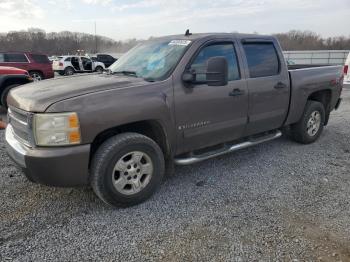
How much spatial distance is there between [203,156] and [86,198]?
144 centimetres

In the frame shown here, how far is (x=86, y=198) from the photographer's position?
342 cm

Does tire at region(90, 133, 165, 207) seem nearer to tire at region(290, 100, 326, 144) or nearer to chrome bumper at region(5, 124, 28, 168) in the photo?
chrome bumper at region(5, 124, 28, 168)

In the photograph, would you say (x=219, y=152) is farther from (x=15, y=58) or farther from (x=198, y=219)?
(x=15, y=58)

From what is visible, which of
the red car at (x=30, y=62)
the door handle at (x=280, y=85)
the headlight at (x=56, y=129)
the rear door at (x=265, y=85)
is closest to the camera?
the headlight at (x=56, y=129)

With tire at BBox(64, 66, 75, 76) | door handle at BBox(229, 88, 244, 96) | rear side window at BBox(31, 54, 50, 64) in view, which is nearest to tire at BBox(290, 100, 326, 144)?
door handle at BBox(229, 88, 244, 96)

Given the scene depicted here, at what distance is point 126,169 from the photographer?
314 cm

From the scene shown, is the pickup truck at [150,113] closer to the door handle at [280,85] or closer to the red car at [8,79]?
the door handle at [280,85]

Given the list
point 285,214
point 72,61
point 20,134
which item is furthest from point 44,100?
point 72,61

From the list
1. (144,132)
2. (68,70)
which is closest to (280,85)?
(144,132)

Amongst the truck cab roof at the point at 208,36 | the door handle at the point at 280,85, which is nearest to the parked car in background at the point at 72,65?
the truck cab roof at the point at 208,36

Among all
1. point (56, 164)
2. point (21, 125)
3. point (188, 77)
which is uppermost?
point (188, 77)

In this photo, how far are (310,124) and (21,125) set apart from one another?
4513mm

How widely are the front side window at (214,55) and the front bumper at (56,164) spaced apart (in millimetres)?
1501

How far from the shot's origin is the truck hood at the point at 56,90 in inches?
110
